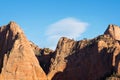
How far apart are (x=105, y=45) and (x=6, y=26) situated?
2446 centimetres

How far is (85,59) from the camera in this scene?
13688 cm

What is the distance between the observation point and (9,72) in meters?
129

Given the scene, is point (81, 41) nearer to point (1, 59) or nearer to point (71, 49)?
point (71, 49)

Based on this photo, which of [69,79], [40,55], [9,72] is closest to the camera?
[9,72]

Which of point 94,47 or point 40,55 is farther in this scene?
point 40,55

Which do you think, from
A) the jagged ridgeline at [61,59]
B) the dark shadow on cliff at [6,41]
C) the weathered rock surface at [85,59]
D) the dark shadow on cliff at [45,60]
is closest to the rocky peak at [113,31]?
the jagged ridgeline at [61,59]

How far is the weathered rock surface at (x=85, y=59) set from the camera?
130 m

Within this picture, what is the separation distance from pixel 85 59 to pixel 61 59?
636cm

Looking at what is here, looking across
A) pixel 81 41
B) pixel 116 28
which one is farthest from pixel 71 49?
pixel 116 28

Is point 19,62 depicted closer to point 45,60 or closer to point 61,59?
point 61,59

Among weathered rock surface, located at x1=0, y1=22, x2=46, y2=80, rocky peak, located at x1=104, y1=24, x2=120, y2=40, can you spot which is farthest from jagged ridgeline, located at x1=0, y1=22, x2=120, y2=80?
rocky peak, located at x1=104, y1=24, x2=120, y2=40

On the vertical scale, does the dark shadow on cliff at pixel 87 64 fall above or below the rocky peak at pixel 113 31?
below

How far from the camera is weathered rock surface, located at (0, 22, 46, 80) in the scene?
129125mm

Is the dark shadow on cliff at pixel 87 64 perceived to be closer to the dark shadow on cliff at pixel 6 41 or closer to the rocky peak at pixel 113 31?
the dark shadow on cliff at pixel 6 41
